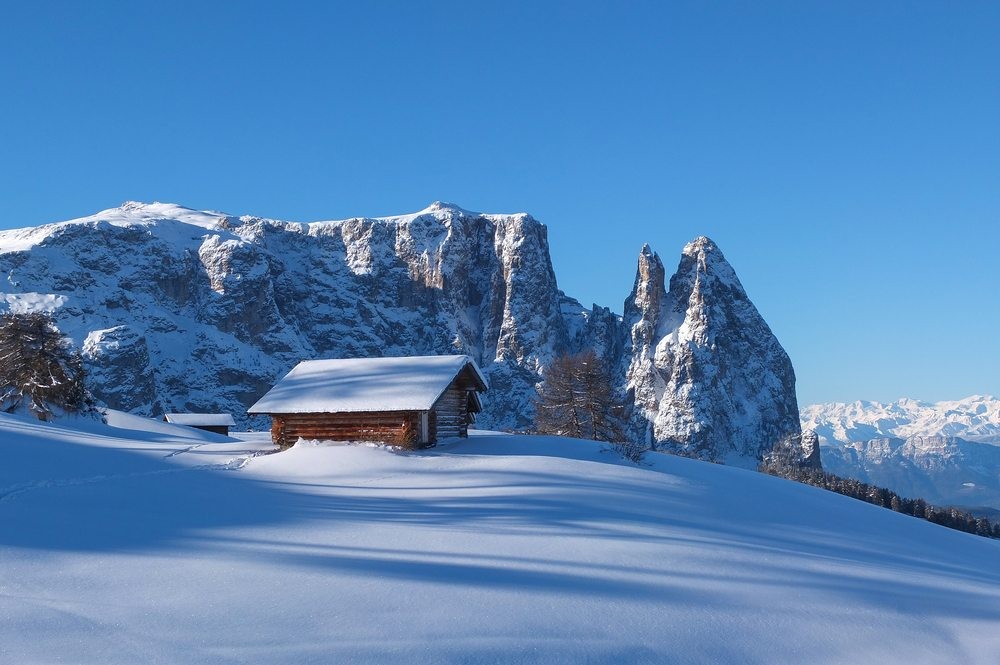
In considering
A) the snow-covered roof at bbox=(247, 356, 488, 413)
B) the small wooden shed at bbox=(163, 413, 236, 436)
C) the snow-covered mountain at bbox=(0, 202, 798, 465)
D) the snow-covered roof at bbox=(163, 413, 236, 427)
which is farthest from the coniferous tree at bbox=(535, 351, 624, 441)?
the snow-covered mountain at bbox=(0, 202, 798, 465)

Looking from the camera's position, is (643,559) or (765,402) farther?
(765,402)

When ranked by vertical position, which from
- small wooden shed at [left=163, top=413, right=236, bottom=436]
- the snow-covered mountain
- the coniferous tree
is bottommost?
small wooden shed at [left=163, top=413, right=236, bottom=436]

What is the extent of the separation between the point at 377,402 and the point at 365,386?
1927mm

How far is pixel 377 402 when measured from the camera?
85.9ft

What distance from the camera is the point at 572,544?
12742 mm

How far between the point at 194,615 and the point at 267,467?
14.6m

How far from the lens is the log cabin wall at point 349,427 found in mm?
26031

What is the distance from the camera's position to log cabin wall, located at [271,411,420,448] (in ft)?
85.4

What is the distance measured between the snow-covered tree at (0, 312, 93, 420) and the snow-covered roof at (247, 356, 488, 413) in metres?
14.5

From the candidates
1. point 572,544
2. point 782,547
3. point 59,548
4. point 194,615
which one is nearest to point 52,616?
point 194,615

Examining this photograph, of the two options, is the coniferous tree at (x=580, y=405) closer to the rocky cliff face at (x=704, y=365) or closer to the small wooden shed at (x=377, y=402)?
the small wooden shed at (x=377, y=402)

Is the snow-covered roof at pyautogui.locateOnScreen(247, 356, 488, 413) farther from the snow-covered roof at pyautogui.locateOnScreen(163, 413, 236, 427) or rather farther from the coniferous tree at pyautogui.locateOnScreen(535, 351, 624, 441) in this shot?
the snow-covered roof at pyautogui.locateOnScreen(163, 413, 236, 427)

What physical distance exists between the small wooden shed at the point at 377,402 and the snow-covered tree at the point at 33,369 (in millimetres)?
14855

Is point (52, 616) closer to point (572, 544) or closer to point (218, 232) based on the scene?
point (572, 544)
